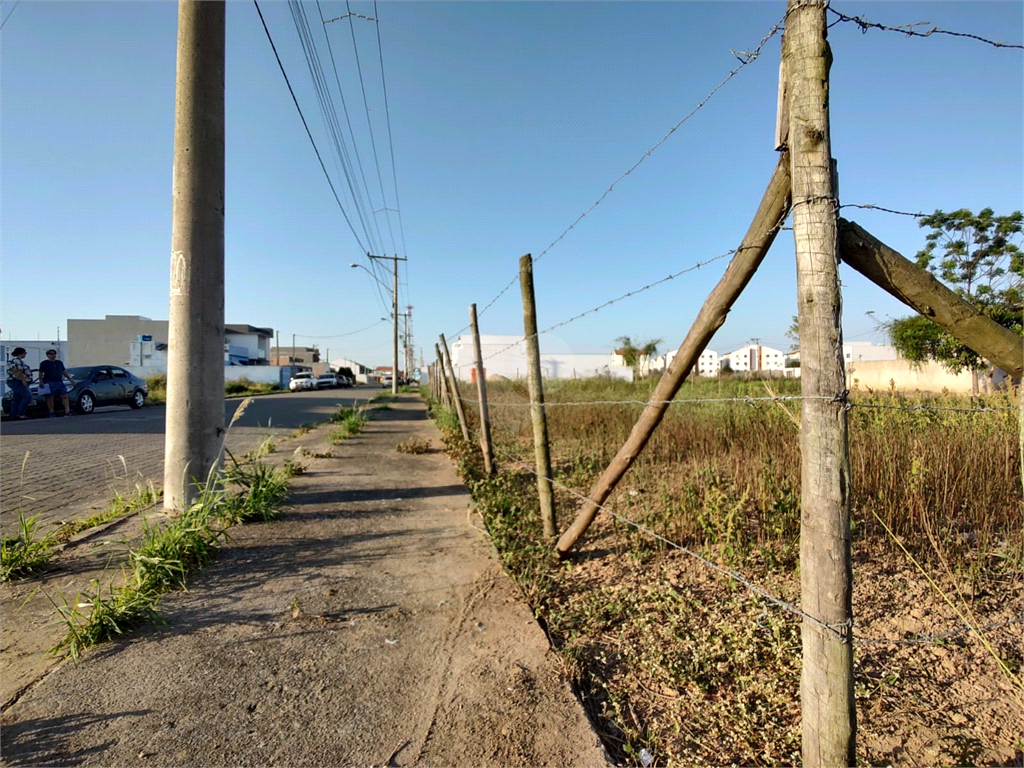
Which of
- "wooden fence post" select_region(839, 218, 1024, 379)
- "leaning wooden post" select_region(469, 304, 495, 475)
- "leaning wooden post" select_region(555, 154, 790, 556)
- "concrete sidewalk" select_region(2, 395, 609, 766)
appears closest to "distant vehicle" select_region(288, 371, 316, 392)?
"leaning wooden post" select_region(469, 304, 495, 475)

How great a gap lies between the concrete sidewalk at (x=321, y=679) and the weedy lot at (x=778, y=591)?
0.82ft

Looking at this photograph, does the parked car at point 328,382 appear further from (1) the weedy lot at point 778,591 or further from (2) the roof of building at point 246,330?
(1) the weedy lot at point 778,591

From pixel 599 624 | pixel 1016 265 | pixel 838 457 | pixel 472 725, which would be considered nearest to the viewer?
pixel 838 457

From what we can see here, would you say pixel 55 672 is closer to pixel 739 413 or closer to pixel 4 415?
pixel 739 413

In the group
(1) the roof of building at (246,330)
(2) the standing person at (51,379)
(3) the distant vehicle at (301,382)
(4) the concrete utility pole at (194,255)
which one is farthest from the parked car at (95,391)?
(1) the roof of building at (246,330)

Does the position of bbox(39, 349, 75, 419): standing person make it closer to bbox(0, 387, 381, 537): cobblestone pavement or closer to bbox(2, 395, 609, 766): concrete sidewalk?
bbox(0, 387, 381, 537): cobblestone pavement

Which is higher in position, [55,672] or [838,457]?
[838,457]

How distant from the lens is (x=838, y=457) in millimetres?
1505

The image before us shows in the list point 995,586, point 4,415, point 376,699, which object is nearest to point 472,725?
point 376,699

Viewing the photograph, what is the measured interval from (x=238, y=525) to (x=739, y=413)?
4.14 metres

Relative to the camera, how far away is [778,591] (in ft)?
9.12

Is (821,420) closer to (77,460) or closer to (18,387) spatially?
(77,460)

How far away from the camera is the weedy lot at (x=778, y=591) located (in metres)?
1.90

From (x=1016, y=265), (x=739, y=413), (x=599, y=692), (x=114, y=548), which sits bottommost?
(x=599, y=692)
